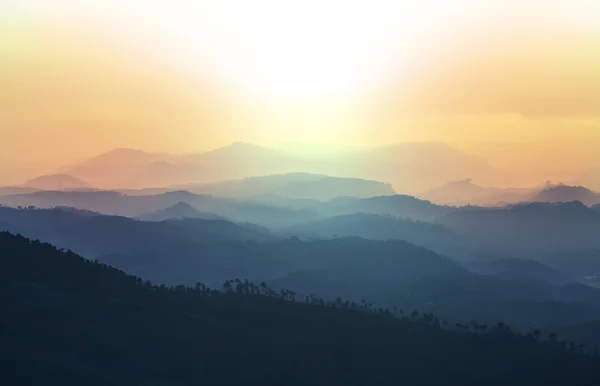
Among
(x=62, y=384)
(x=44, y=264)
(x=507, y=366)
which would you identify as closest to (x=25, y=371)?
(x=62, y=384)

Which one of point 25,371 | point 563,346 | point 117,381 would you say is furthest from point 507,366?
point 25,371

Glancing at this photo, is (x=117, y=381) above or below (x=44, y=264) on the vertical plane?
below

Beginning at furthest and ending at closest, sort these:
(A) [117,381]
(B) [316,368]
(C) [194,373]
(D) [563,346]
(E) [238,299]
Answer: (D) [563,346]
(E) [238,299]
(B) [316,368]
(C) [194,373]
(A) [117,381]

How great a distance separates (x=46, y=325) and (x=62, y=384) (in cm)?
2934

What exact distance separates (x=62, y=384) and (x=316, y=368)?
49.0 metres

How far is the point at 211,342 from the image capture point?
14762 centimetres

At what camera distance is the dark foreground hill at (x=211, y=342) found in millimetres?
129875

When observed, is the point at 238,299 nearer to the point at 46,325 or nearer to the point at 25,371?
the point at 46,325

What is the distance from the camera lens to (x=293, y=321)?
169 metres

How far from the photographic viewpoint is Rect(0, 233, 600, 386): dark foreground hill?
129875mm

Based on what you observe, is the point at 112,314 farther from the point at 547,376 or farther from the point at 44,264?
the point at 547,376

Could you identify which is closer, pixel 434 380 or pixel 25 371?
pixel 25 371

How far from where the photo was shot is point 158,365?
134 metres

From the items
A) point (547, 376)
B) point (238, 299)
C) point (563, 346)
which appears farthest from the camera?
point (563, 346)
